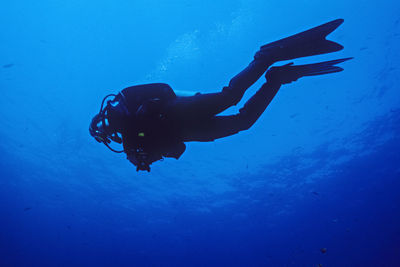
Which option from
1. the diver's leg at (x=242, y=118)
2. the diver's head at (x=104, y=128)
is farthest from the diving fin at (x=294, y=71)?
the diver's head at (x=104, y=128)

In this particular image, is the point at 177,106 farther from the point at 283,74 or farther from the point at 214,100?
the point at 283,74

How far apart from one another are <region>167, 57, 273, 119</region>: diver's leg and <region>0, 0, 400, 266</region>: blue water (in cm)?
907

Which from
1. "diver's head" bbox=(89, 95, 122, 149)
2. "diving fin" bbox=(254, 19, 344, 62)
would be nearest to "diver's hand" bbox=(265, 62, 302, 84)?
"diving fin" bbox=(254, 19, 344, 62)

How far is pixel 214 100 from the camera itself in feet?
12.5

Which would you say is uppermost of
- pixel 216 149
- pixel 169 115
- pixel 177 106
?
pixel 216 149

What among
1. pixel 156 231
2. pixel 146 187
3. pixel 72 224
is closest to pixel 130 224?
pixel 156 231

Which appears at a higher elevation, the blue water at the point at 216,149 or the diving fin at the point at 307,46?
the blue water at the point at 216,149

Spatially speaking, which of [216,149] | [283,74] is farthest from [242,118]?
[216,149]

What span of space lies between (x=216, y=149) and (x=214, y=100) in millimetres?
16304

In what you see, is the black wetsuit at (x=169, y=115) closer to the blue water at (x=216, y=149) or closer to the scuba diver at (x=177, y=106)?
the scuba diver at (x=177, y=106)

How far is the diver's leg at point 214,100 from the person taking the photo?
3.82 metres

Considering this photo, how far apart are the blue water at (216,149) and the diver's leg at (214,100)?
9.07 m

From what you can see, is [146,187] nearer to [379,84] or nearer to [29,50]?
[29,50]

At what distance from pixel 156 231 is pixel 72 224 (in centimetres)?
1538
